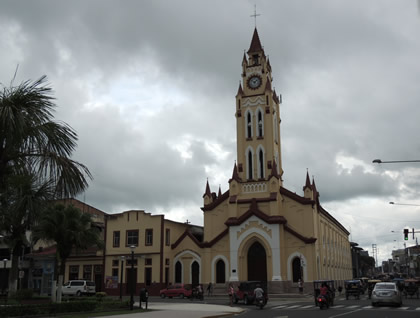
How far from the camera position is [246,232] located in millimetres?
47719

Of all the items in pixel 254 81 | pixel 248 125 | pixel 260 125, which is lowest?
pixel 260 125

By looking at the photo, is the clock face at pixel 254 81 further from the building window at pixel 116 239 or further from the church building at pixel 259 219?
the building window at pixel 116 239

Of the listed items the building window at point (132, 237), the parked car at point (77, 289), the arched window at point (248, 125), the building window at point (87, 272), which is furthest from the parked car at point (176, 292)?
the arched window at point (248, 125)

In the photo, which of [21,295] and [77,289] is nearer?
[21,295]

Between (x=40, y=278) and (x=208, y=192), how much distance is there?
2226 cm

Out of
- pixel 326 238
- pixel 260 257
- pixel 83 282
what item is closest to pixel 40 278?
pixel 83 282

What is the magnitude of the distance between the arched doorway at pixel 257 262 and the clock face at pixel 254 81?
19.2 meters

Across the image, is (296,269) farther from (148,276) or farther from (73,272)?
(73,272)

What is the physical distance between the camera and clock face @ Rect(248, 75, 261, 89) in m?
54.8

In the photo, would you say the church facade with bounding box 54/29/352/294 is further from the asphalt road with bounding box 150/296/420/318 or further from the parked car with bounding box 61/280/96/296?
the asphalt road with bounding box 150/296/420/318

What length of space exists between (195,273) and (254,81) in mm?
23945

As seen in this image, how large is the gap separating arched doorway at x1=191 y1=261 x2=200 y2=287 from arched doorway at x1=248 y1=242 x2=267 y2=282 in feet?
19.4

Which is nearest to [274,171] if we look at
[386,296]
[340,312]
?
[386,296]

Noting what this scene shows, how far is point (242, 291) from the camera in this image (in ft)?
109
